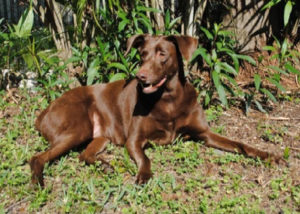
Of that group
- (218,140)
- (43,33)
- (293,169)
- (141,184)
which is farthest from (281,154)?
(43,33)

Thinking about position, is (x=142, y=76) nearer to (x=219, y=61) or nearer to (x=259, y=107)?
(x=219, y=61)

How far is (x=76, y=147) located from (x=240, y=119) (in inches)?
76.0

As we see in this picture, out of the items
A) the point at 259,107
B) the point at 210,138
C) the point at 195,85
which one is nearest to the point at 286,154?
the point at 210,138

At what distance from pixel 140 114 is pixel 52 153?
3.13 feet

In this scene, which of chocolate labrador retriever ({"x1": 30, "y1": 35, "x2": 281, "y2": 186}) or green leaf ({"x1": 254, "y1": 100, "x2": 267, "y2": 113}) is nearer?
chocolate labrador retriever ({"x1": 30, "y1": 35, "x2": 281, "y2": 186})

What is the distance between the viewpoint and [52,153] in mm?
3859

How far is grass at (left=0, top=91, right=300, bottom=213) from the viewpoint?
318 cm

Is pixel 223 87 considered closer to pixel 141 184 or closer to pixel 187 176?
pixel 187 176

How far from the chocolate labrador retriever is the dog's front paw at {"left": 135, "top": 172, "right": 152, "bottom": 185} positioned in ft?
0.06

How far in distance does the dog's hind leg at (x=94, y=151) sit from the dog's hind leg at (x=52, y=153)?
0.13 meters

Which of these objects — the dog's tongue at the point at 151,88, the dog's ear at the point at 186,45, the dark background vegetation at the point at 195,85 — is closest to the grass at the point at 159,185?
the dark background vegetation at the point at 195,85

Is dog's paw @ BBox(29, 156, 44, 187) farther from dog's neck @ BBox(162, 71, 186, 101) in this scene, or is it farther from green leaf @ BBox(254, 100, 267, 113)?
green leaf @ BBox(254, 100, 267, 113)

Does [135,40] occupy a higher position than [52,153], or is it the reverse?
[135,40]

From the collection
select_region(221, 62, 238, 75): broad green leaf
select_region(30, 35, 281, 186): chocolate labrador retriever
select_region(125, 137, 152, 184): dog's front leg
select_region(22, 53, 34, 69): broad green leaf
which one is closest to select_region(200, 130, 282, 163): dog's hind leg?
select_region(30, 35, 281, 186): chocolate labrador retriever
